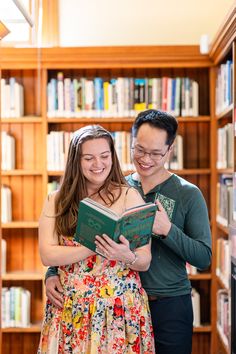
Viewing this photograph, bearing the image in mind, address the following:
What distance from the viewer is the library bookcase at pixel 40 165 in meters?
4.30

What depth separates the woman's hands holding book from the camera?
1.89 meters

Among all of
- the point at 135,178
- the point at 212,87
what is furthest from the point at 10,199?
the point at 135,178

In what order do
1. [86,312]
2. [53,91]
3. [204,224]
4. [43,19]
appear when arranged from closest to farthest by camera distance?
[86,312]
[204,224]
[53,91]
[43,19]

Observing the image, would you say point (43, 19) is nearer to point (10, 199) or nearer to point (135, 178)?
point (10, 199)

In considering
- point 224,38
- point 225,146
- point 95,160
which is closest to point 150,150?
point 95,160

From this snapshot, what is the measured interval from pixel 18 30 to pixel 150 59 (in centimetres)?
115

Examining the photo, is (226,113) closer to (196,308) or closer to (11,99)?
(196,308)

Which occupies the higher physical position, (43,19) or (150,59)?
(43,19)

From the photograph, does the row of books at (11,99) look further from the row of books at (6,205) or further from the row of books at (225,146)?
the row of books at (225,146)

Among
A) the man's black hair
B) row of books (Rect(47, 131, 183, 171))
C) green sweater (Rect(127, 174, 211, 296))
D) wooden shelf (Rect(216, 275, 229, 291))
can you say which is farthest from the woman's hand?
row of books (Rect(47, 131, 183, 171))

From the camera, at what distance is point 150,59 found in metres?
4.21

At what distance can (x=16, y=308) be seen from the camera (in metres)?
4.32

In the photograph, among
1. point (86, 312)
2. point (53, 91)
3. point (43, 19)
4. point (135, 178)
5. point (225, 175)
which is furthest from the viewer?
point (43, 19)

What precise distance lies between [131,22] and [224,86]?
115 centimetres
